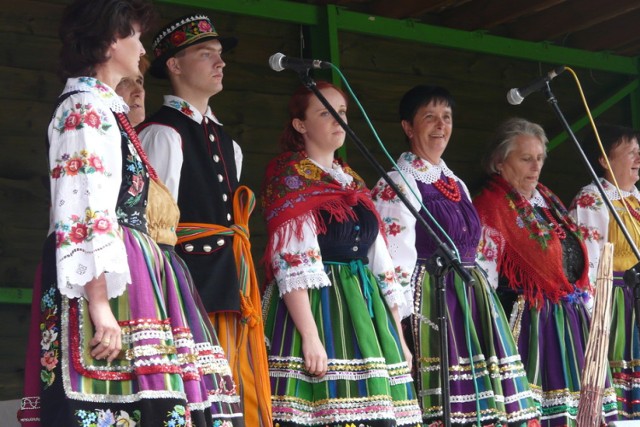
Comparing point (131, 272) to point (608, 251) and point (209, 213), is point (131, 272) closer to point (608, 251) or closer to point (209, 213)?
point (209, 213)

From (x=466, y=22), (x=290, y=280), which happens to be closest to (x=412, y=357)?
(x=290, y=280)

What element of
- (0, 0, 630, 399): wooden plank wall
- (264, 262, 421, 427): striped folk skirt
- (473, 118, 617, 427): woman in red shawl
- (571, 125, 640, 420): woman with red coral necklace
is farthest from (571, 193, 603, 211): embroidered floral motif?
(264, 262, 421, 427): striped folk skirt

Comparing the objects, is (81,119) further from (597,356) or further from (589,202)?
(589,202)

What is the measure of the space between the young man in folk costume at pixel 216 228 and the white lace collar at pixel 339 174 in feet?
1.34

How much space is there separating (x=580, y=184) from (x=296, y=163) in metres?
3.06

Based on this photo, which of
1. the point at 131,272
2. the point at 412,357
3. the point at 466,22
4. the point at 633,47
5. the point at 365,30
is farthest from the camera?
the point at 633,47

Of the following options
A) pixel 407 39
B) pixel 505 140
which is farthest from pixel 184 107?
pixel 407 39

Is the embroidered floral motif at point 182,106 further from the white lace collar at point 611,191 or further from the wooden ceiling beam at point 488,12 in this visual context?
the white lace collar at point 611,191

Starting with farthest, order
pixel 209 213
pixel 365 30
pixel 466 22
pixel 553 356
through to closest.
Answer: pixel 466 22, pixel 365 30, pixel 553 356, pixel 209 213

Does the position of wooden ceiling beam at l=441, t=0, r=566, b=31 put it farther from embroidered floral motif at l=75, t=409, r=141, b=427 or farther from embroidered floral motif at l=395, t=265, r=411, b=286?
embroidered floral motif at l=75, t=409, r=141, b=427

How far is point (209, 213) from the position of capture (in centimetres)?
359

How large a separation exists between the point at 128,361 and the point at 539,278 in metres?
2.47

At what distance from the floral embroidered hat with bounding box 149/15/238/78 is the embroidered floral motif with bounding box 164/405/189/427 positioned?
1.56 meters

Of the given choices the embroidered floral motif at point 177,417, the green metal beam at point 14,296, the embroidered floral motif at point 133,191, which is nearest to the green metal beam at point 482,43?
the green metal beam at point 14,296
